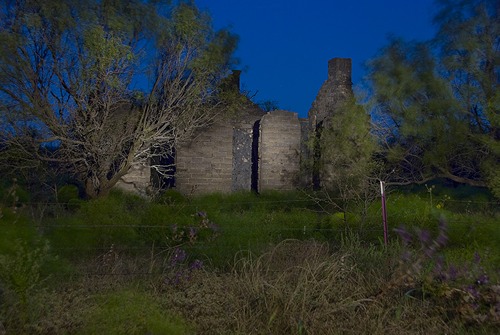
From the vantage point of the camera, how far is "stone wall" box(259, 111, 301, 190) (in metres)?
17.0

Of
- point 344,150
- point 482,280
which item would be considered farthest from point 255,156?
point 482,280

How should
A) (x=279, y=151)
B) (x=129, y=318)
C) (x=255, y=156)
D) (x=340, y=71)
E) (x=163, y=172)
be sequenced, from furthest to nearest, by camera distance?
1. (x=340, y=71)
2. (x=255, y=156)
3. (x=279, y=151)
4. (x=163, y=172)
5. (x=129, y=318)

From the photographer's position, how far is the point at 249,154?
57.1 feet

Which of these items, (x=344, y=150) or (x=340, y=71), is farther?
(x=340, y=71)

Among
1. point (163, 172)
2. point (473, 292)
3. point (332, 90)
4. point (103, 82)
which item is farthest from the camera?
point (332, 90)

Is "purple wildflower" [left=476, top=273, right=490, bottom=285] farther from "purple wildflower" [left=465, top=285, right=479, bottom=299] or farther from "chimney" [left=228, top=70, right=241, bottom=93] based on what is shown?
"chimney" [left=228, top=70, right=241, bottom=93]

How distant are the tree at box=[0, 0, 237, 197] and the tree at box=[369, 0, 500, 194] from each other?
4733 millimetres

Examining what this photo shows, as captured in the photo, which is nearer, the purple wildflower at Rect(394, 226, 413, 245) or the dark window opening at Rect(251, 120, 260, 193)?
the purple wildflower at Rect(394, 226, 413, 245)

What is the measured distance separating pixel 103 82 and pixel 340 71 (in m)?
8.43

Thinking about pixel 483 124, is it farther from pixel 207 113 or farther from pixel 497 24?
pixel 207 113

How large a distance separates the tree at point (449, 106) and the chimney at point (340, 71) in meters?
2.70

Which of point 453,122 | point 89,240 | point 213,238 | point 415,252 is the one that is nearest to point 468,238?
point 415,252

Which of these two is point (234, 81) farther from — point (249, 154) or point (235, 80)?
point (249, 154)

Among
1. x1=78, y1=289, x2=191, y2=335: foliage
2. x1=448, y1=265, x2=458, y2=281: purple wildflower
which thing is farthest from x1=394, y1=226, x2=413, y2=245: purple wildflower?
x1=78, y1=289, x2=191, y2=335: foliage
